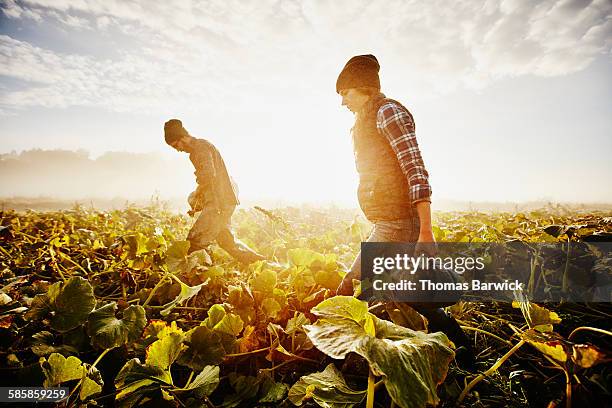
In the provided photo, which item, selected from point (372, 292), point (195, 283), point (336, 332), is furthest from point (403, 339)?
point (195, 283)

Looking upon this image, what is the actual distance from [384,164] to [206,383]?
1.65 meters

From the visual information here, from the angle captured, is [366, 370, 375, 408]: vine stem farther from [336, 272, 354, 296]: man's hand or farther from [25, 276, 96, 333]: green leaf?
[25, 276, 96, 333]: green leaf

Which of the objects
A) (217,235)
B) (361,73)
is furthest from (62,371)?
(217,235)

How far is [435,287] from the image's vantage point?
5.41ft

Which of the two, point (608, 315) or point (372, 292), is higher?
point (372, 292)

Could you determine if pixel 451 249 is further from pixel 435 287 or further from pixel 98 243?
pixel 98 243

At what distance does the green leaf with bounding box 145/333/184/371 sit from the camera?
1.12 m

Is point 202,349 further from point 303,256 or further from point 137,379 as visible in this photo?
point 303,256

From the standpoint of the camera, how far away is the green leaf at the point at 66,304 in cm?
144

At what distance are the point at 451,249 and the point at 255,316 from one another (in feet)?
6.28

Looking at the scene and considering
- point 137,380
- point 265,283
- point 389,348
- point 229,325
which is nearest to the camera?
point 389,348

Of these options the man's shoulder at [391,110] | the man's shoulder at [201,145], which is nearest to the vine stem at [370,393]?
the man's shoulder at [391,110]

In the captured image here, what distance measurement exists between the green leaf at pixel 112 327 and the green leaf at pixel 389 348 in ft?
3.39

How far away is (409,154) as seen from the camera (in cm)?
182
